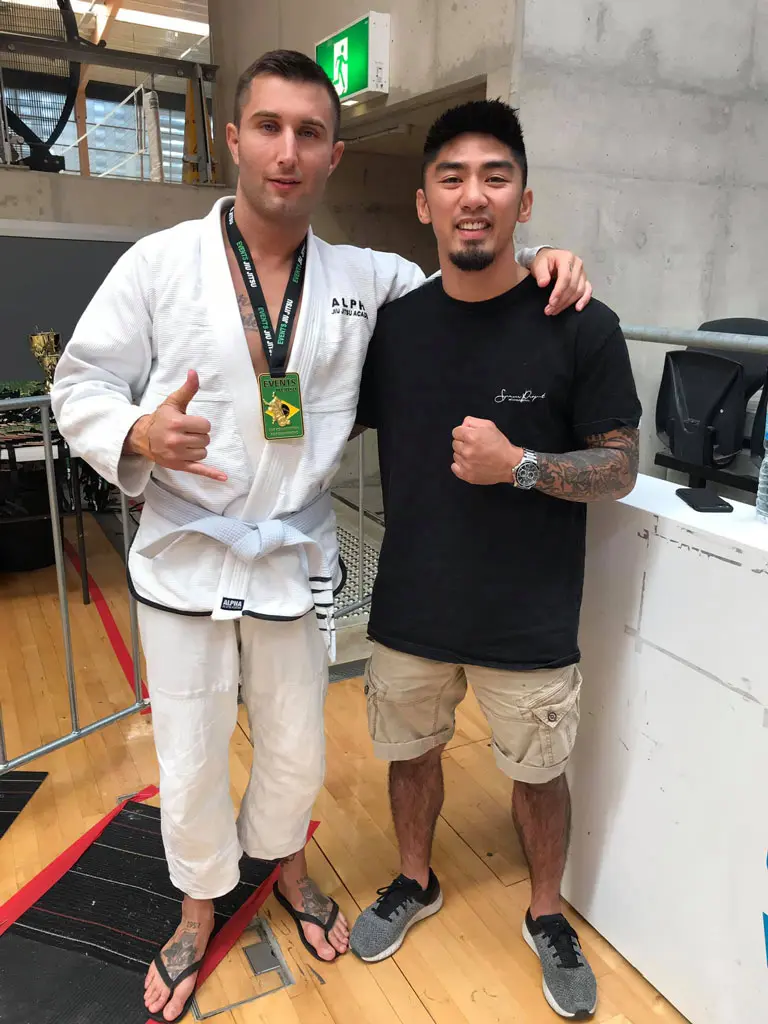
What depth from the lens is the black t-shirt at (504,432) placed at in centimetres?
139

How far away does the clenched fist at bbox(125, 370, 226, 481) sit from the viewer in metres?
1.21

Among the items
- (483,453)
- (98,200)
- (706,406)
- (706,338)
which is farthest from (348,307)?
(98,200)

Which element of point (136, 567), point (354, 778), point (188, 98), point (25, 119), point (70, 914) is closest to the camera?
point (136, 567)

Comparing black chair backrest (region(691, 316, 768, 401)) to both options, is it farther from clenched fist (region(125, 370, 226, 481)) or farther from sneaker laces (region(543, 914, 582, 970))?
clenched fist (region(125, 370, 226, 481))

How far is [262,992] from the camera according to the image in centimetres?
164

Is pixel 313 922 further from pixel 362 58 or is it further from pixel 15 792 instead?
pixel 362 58

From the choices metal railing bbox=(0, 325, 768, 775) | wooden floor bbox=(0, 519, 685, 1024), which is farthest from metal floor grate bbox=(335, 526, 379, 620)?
wooden floor bbox=(0, 519, 685, 1024)

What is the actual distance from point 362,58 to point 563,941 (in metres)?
3.81

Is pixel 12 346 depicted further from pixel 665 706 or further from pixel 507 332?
pixel 665 706

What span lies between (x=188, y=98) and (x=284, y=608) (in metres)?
5.36

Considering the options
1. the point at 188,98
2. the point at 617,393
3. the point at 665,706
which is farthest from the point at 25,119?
the point at 665,706

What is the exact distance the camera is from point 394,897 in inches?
70.8

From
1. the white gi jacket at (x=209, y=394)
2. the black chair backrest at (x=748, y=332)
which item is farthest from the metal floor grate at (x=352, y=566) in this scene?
the white gi jacket at (x=209, y=394)

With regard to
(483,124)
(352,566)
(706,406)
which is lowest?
(352,566)
